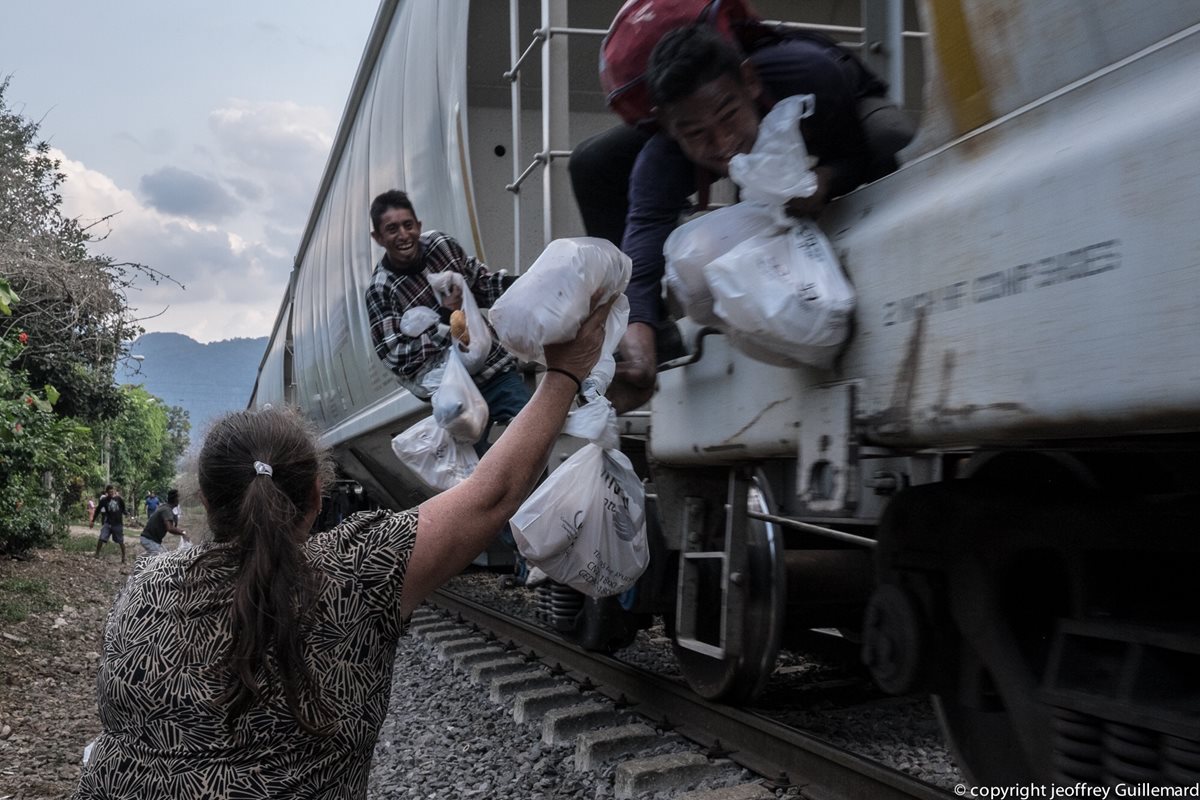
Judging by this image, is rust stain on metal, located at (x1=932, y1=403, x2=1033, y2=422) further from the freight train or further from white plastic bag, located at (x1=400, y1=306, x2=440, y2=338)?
white plastic bag, located at (x1=400, y1=306, x2=440, y2=338)

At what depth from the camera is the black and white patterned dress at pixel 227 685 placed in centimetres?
167

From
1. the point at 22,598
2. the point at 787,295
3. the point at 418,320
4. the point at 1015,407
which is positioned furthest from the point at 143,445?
the point at 1015,407

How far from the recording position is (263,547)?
5.39 ft

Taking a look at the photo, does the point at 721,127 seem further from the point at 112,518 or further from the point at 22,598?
the point at 112,518

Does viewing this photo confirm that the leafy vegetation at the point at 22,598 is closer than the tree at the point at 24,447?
Yes

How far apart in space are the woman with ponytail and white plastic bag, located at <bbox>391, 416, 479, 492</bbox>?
2.38 metres

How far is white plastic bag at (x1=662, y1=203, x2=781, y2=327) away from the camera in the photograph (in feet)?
8.29

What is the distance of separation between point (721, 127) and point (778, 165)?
9.2 inches

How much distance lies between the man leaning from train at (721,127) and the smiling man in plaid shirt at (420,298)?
1.51m

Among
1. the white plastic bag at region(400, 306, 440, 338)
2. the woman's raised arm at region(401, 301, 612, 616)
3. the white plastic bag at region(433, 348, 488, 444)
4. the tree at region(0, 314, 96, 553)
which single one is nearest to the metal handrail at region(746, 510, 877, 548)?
the woman's raised arm at region(401, 301, 612, 616)

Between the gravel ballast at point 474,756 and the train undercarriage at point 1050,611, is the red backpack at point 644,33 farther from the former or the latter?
the gravel ballast at point 474,756

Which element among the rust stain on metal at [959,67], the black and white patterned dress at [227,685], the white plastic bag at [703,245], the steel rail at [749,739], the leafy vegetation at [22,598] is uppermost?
the rust stain on metal at [959,67]

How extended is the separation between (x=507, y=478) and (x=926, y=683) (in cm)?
110

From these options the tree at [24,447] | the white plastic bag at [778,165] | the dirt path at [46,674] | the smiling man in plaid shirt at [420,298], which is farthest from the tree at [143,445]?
the white plastic bag at [778,165]
